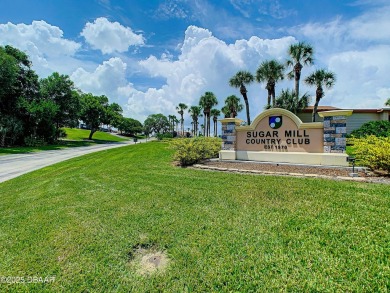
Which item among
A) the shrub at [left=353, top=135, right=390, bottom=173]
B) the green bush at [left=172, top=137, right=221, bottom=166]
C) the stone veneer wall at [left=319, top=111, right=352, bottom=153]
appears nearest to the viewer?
the shrub at [left=353, top=135, right=390, bottom=173]

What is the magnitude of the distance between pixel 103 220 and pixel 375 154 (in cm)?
797

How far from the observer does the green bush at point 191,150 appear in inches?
391

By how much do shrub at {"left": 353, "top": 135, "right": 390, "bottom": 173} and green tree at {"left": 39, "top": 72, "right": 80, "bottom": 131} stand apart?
35.8 m

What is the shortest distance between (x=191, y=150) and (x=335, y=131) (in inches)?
232

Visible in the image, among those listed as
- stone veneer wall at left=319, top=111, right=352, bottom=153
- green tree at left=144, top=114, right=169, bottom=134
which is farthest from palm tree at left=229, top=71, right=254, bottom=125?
green tree at left=144, top=114, right=169, bottom=134

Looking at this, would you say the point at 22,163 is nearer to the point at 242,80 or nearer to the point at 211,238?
the point at 211,238

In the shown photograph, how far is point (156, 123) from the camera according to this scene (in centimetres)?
10375

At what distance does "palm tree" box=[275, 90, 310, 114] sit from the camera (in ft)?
84.7

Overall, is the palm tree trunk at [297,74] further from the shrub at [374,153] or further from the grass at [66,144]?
the grass at [66,144]

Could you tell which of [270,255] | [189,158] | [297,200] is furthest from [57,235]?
[189,158]

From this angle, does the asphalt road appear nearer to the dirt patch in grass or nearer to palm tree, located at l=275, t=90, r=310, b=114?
the dirt patch in grass

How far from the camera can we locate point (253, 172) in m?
7.71

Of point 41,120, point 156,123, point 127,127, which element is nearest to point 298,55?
point 41,120

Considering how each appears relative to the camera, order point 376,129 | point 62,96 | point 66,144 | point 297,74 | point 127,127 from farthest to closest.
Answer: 1. point 127,127
2. point 62,96
3. point 66,144
4. point 297,74
5. point 376,129
